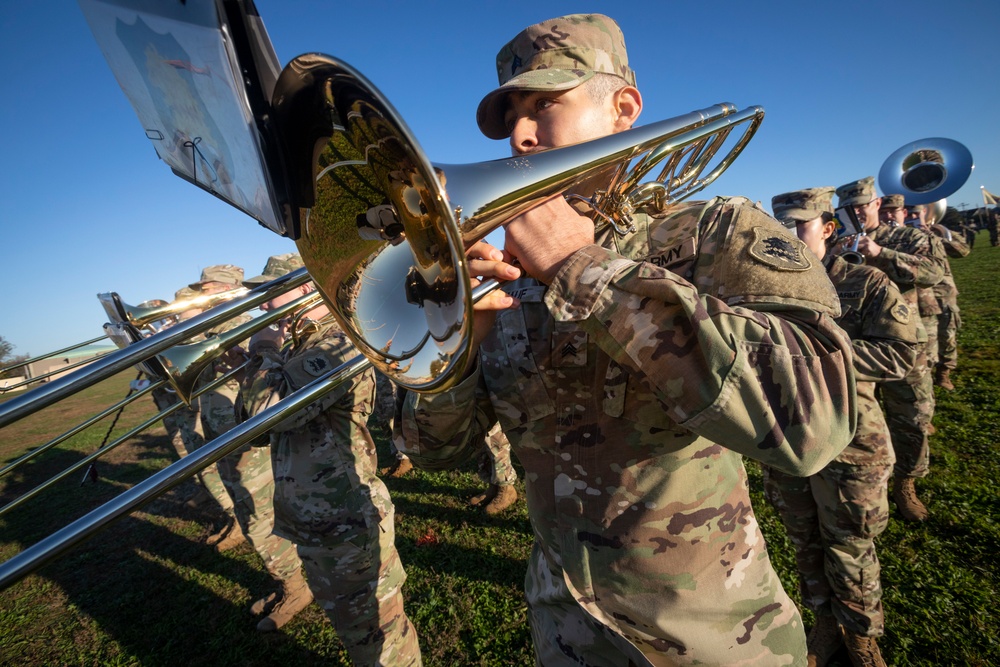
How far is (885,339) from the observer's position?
2.63 metres

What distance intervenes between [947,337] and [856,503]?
5492mm

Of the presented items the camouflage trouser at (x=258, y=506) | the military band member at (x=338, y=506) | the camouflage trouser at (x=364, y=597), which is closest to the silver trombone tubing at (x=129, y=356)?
the military band member at (x=338, y=506)

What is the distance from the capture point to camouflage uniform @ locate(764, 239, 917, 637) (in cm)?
236

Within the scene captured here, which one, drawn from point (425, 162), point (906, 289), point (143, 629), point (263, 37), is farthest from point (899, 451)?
point (143, 629)

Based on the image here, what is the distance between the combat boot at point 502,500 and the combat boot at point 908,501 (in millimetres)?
3308

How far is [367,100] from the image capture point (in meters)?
0.91

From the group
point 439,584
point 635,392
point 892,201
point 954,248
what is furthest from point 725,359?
point 954,248

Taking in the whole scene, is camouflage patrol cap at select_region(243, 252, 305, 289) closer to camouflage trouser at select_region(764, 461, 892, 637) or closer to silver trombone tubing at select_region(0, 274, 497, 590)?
silver trombone tubing at select_region(0, 274, 497, 590)

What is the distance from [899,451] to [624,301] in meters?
4.29

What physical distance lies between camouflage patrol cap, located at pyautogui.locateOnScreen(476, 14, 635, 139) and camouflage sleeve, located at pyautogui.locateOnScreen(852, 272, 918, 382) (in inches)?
90.1

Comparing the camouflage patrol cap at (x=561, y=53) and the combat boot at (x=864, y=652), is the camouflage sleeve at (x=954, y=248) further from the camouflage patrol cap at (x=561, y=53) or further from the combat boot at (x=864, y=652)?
the camouflage patrol cap at (x=561, y=53)

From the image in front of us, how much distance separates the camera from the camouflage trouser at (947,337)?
5.76 m

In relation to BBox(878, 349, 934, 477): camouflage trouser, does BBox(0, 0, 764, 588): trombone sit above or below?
above

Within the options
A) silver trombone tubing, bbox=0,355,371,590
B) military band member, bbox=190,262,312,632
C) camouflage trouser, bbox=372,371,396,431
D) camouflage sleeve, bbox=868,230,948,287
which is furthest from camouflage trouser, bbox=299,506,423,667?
camouflage trouser, bbox=372,371,396,431
